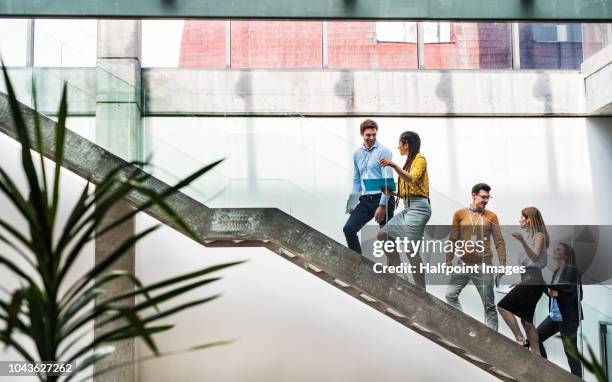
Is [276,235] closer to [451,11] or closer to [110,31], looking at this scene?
[451,11]

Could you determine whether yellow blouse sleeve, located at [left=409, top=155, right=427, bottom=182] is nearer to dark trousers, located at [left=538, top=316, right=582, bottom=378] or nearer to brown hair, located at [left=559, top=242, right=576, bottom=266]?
brown hair, located at [left=559, top=242, right=576, bottom=266]

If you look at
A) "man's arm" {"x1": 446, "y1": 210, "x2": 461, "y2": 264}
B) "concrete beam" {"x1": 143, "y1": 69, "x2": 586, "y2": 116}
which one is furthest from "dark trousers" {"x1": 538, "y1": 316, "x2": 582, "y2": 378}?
"concrete beam" {"x1": 143, "y1": 69, "x2": 586, "y2": 116}

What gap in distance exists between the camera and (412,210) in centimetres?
871

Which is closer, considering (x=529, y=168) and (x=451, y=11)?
(x=451, y=11)

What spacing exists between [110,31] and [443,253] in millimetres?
4940

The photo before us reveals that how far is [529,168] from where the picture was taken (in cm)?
1102

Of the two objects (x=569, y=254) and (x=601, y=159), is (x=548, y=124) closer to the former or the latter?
(x=601, y=159)

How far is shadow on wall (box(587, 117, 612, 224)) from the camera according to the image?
36.0 feet

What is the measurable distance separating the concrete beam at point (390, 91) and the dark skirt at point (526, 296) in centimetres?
279

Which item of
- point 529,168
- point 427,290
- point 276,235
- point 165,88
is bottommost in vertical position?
point 427,290

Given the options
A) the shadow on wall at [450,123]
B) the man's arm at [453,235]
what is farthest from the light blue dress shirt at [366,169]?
the shadow on wall at [450,123]

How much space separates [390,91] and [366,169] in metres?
2.46

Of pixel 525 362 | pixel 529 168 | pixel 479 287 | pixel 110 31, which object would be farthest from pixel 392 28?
pixel 525 362

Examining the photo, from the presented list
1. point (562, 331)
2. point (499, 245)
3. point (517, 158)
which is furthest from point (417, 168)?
point (517, 158)
